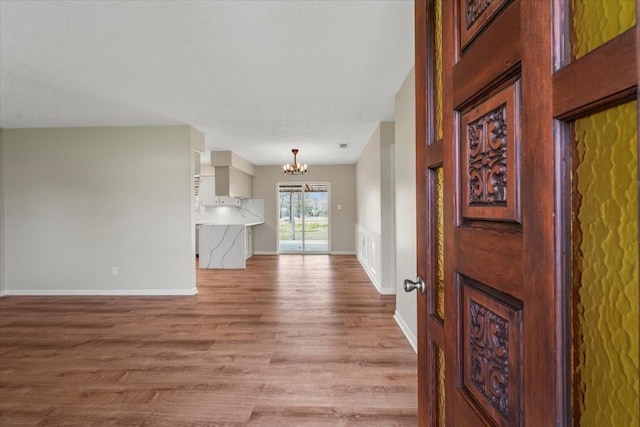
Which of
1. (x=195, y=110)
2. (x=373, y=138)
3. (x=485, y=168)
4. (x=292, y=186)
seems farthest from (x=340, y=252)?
(x=485, y=168)

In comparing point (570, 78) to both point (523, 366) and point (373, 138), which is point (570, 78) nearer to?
point (523, 366)

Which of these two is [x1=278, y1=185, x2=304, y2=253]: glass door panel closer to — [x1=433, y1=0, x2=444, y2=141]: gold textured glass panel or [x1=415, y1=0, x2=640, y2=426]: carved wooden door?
[x1=433, y1=0, x2=444, y2=141]: gold textured glass panel

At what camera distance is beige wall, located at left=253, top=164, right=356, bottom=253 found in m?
8.98

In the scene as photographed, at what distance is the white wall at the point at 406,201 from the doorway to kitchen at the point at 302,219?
18.1 ft

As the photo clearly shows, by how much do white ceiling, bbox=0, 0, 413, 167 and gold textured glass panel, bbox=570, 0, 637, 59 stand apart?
177 cm

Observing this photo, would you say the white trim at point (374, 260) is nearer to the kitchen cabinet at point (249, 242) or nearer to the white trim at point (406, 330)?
the white trim at point (406, 330)

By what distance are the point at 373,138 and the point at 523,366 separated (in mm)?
4969

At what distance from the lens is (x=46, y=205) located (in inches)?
192

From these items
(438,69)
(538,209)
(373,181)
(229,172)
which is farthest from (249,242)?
(538,209)

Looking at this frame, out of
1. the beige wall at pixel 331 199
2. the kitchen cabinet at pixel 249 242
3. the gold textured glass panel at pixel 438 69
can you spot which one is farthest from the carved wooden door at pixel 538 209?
the beige wall at pixel 331 199

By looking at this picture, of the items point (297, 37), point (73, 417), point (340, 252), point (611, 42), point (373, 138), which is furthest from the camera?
point (340, 252)

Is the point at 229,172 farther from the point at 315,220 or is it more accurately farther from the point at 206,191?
the point at 315,220

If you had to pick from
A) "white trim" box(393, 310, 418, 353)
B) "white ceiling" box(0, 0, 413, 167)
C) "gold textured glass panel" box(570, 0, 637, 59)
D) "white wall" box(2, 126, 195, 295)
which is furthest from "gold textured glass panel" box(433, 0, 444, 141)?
"white wall" box(2, 126, 195, 295)

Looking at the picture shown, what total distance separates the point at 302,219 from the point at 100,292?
516cm
